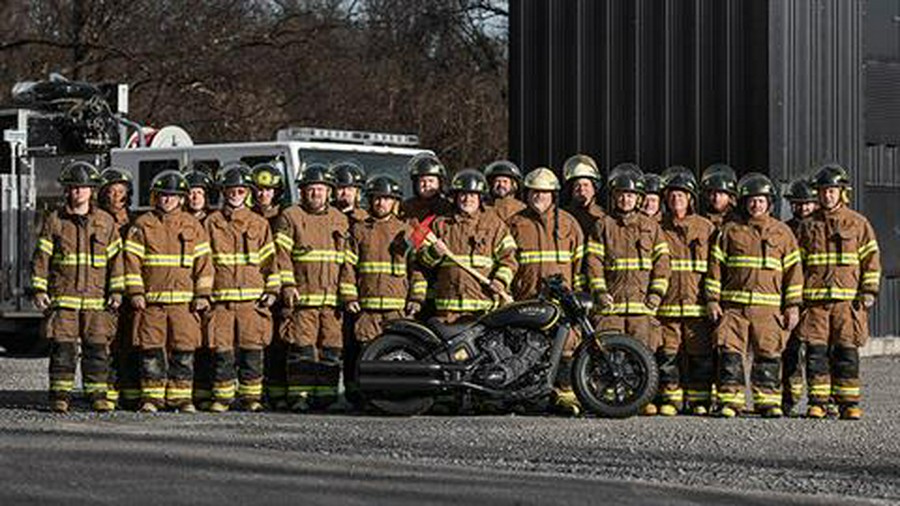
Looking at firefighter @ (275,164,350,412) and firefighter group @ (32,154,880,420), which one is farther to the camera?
firefighter @ (275,164,350,412)

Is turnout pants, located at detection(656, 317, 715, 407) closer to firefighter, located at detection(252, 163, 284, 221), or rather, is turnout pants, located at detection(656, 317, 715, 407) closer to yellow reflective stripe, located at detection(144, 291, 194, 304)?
firefighter, located at detection(252, 163, 284, 221)

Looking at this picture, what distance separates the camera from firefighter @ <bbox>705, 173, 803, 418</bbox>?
627 inches

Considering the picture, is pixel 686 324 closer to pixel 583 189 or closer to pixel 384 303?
pixel 583 189

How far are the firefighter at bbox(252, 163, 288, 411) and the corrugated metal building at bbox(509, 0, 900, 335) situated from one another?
7726 millimetres

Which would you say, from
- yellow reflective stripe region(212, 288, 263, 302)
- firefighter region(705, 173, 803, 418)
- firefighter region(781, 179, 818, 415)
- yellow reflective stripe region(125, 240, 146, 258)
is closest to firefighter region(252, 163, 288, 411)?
yellow reflective stripe region(212, 288, 263, 302)

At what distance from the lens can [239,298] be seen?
16328 millimetres

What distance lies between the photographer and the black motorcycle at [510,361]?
50.9ft

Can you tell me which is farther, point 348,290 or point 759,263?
point 348,290

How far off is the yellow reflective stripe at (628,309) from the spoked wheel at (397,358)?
1546mm

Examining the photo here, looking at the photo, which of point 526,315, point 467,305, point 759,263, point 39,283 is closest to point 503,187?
point 467,305

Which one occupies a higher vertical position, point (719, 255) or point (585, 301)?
point (719, 255)

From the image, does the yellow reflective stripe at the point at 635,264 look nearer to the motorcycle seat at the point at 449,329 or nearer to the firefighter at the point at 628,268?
the firefighter at the point at 628,268

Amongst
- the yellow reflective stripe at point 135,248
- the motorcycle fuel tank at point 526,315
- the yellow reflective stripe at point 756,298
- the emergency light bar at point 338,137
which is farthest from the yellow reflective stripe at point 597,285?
the emergency light bar at point 338,137

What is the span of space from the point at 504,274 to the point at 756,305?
1998 mm
